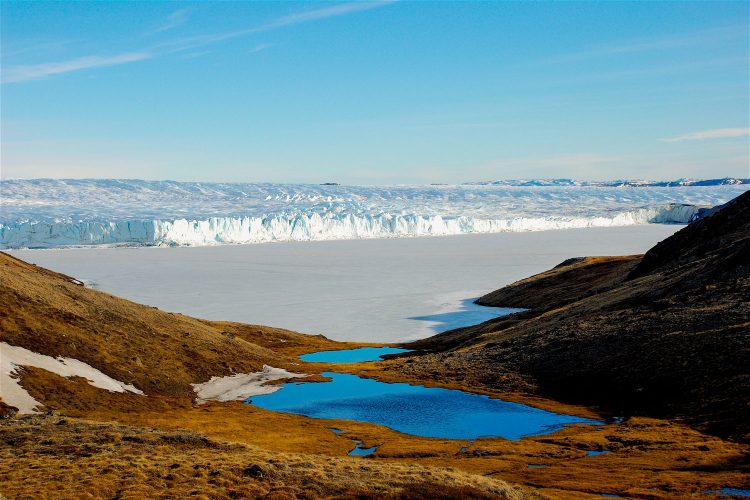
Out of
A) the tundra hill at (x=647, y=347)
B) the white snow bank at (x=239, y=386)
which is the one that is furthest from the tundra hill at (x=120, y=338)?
the tundra hill at (x=647, y=347)

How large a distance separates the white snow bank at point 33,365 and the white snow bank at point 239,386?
4.92 meters

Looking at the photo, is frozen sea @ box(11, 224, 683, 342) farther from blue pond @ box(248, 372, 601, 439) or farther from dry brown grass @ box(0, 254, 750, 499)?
dry brown grass @ box(0, 254, 750, 499)

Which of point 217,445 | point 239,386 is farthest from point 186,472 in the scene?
point 239,386

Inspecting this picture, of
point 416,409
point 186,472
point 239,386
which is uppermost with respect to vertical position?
point 186,472

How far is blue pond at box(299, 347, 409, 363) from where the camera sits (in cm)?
6109

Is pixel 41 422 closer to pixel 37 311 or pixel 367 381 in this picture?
pixel 37 311

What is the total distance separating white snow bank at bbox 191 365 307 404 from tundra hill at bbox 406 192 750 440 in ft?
30.8

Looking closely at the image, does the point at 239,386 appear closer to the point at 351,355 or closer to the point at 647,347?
the point at 351,355

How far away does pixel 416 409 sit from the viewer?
4056cm

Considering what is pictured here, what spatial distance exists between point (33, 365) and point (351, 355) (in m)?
31.4

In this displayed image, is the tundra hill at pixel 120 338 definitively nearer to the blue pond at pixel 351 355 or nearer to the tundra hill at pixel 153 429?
the tundra hill at pixel 153 429

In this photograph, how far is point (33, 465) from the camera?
22844 mm

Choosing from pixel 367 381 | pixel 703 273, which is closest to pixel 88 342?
pixel 367 381

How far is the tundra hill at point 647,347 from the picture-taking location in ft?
120
